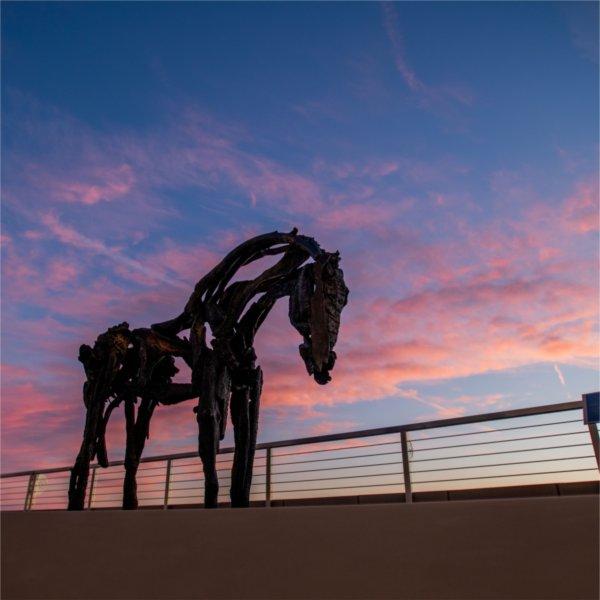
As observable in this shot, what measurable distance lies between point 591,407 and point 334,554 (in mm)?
2838

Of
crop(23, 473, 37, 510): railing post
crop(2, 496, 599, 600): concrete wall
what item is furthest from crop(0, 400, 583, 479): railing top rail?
crop(23, 473, 37, 510): railing post

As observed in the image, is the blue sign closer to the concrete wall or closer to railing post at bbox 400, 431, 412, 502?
railing post at bbox 400, 431, 412, 502

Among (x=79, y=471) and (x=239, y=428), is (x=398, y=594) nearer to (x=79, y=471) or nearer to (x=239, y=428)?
(x=239, y=428)

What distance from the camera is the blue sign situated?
→ 11.1ft

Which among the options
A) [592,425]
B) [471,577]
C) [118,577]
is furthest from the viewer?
[592,425]

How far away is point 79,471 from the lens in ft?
14.6

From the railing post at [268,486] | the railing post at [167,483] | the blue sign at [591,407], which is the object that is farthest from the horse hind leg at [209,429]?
the railing post at [167,483]

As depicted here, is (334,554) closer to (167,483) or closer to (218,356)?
(218,356)

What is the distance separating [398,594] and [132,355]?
4159 mm

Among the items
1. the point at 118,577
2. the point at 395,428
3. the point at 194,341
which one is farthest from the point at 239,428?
the point at 118,577

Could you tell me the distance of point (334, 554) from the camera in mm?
1301

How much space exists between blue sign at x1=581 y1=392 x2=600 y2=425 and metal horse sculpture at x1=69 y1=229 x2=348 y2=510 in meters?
1.79

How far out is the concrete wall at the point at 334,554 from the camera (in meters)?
1.10

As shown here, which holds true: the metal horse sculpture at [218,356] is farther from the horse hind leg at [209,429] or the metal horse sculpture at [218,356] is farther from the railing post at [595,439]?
the railing post at [595,439]
